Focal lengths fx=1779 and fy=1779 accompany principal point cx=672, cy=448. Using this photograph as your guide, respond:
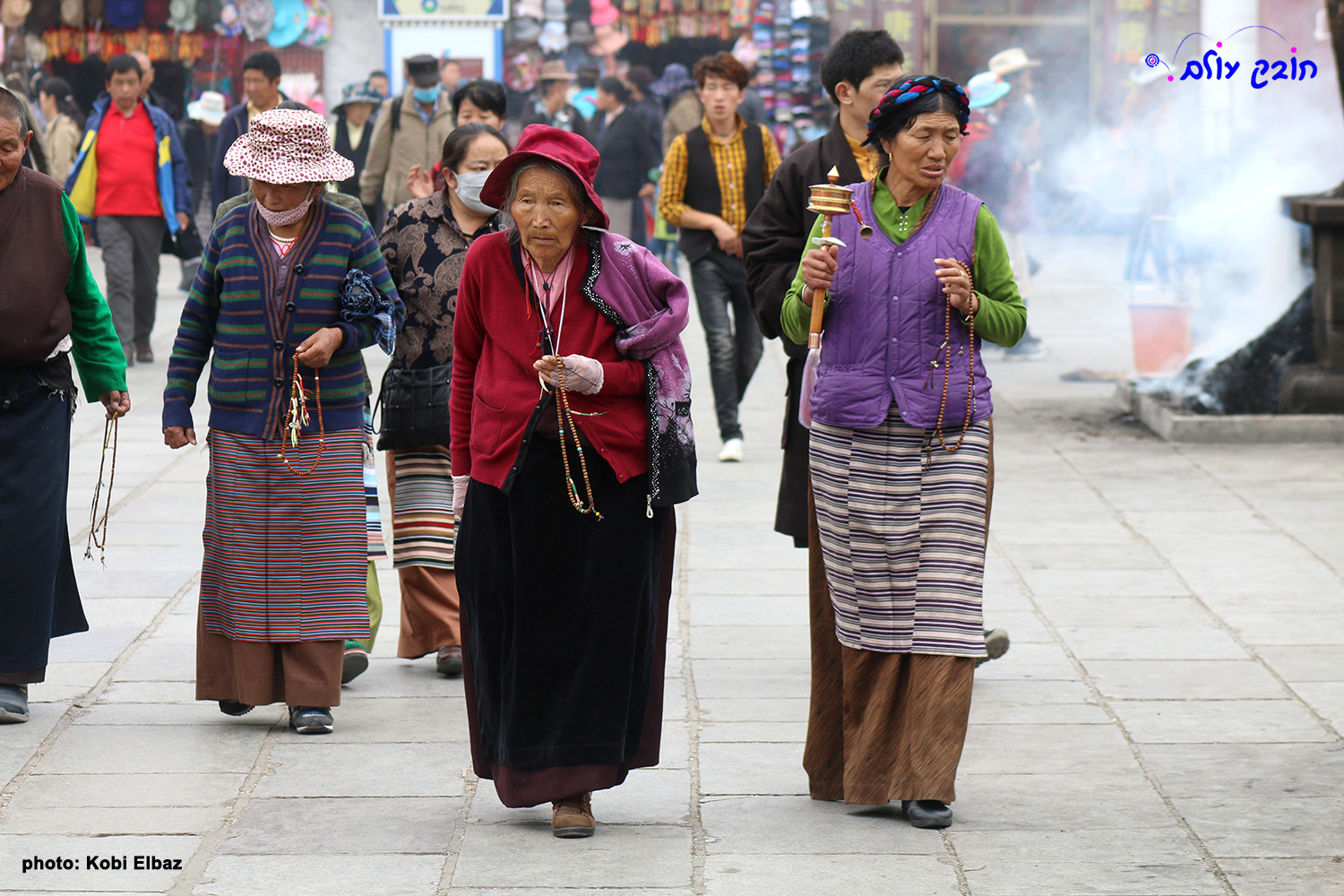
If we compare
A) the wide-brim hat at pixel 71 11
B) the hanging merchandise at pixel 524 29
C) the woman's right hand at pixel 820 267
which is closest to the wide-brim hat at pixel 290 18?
the wide-brim hat at pixel 71 11

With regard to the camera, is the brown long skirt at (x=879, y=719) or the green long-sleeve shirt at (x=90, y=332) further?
the green long-sleeve shirt at (x=90, y=332)

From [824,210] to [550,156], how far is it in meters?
0.64

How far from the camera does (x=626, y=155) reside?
600 inches

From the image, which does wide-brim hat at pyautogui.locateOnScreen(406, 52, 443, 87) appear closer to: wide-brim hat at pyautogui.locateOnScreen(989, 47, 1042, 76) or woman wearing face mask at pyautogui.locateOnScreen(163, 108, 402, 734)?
wide-brim hat at pyautogui.locateOnScreen(989, 47, 1042, 76)

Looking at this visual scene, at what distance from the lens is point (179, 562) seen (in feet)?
23.0

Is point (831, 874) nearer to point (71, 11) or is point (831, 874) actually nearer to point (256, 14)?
point (256, 14)

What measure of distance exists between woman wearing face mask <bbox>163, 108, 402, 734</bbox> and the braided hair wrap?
156cm

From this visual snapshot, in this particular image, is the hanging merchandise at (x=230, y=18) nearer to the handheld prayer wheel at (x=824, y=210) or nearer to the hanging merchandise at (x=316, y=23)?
the hanging merchandise at (x=316, y=23)

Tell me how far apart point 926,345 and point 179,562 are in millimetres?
3856

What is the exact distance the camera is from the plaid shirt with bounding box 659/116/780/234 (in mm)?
8719

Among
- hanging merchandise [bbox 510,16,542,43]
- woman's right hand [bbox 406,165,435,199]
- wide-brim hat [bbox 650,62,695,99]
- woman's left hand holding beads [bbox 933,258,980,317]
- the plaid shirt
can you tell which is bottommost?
woman's left hand holding beads [bbox 933,258,980,317]

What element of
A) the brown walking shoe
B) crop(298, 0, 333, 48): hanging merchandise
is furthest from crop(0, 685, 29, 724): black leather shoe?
crop(298, 0, 333, 48): hanging merchandise

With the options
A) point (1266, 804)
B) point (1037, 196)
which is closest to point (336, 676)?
point (1266, 804)

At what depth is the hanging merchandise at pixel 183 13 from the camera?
21234 millimetres
